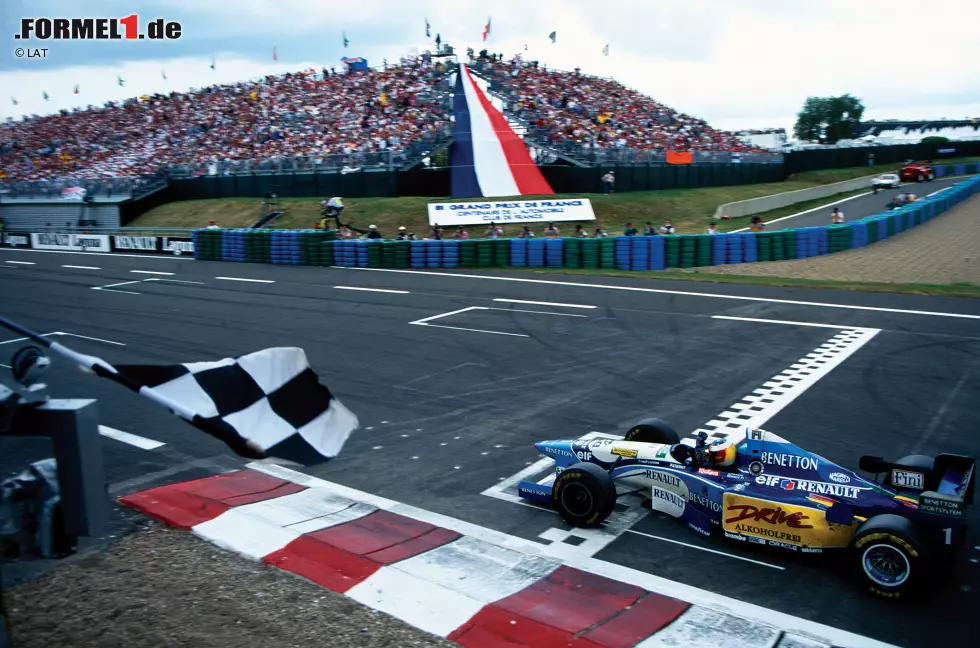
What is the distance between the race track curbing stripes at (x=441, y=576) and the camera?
5.83 metres

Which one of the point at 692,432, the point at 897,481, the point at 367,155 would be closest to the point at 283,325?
the point at 692,432

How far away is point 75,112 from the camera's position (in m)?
59.1

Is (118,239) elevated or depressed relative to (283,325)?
elevated

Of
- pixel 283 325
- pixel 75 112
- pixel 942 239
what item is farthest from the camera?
pixel 75 112

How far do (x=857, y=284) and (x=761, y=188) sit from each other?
27471 millimetres

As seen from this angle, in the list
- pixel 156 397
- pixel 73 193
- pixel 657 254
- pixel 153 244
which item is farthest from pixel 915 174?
pixel 156 397

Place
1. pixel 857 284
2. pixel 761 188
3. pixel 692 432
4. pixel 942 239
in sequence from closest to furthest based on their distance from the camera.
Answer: pixel 692 432 < pixel 857 284 < pixel 942 239 < pixel 761 188

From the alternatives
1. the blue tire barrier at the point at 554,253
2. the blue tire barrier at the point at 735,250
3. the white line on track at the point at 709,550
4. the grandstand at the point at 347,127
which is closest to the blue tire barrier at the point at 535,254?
the blue tire barrier at the point at 554,253

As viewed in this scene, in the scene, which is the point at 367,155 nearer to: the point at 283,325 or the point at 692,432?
the point at 283,325

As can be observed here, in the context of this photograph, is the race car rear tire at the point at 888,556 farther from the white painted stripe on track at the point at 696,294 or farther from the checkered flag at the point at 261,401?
the white painted stripe on track at the point at 696,294

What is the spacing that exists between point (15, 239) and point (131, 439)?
3876 cm

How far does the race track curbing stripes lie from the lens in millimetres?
5828

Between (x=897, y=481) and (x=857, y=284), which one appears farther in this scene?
(x=857, y=284)

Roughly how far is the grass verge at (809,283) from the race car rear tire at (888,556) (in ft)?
49.6
